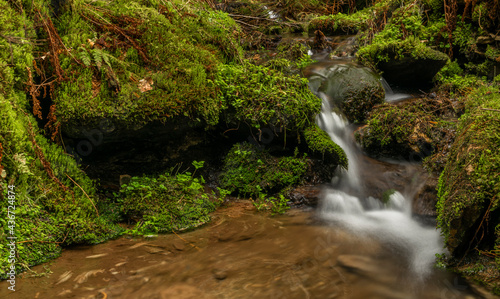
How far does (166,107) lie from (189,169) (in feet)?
3.54

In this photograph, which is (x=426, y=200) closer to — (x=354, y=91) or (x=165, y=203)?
(x=354, y=91)

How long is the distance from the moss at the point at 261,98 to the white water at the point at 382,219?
1.14 m

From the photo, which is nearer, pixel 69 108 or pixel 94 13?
pixel 69 108

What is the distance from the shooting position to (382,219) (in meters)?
4.60

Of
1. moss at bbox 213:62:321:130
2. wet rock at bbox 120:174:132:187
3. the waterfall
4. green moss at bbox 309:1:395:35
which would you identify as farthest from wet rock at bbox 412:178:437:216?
green moss at bbox 309:1:395:35

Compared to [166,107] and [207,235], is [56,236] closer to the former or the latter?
[207,235]

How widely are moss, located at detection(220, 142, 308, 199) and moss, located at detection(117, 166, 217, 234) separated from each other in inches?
21.9

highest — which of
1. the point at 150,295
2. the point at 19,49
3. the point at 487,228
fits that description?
the point at 19,49

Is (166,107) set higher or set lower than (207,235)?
higher

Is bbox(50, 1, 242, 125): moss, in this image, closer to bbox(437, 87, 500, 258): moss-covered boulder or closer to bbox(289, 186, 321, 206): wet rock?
bbox(289, 186, 321, 206): wet rock

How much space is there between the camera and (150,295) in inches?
106

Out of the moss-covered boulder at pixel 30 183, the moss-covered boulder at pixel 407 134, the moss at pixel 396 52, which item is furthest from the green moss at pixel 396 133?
the moss-covered boulder at pixel 30 183

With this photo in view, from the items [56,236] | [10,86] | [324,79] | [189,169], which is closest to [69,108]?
[10,86]

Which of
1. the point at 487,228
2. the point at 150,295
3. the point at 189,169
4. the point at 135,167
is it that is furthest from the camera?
the point at 189,169
